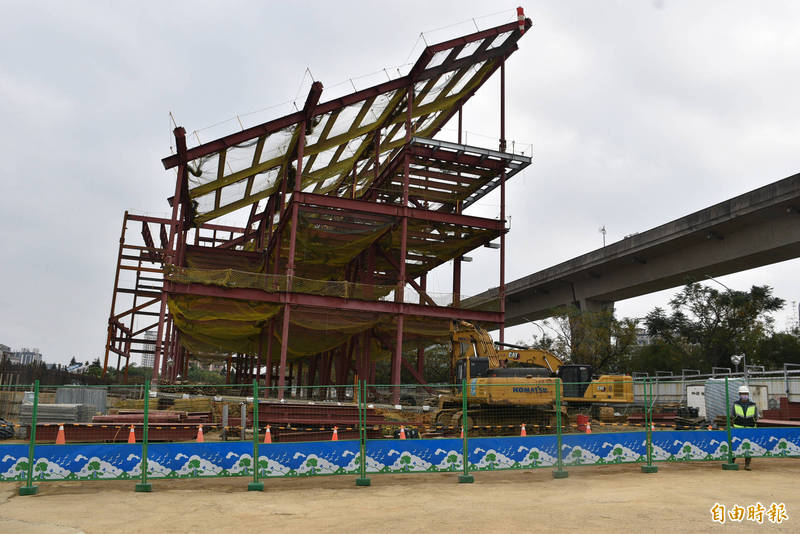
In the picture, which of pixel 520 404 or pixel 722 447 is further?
pixel 520 404

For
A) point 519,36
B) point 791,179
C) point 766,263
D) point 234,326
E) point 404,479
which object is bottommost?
point 404,479

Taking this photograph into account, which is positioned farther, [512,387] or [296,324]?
[296,324]

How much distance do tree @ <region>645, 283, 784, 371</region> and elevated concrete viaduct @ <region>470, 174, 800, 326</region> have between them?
6.97 ft

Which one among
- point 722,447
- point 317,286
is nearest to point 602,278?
point 317,286

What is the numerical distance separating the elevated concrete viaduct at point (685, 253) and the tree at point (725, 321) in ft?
6.97

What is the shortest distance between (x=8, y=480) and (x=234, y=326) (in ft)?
73.5

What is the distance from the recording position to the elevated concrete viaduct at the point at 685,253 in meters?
29.5

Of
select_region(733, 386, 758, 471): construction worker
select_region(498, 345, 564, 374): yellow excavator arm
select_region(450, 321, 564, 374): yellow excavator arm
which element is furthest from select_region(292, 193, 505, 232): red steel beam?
select_region(733, 386, 758, 471): construction worker

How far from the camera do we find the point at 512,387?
19938 millimetres

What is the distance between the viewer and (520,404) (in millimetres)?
20266

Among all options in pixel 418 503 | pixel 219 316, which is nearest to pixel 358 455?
Result: pixel 418 503

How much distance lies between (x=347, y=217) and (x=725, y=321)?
2577cm

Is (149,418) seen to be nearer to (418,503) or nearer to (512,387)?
(512,387)

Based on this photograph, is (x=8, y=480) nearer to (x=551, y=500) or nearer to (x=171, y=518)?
(x=171, y=518)
